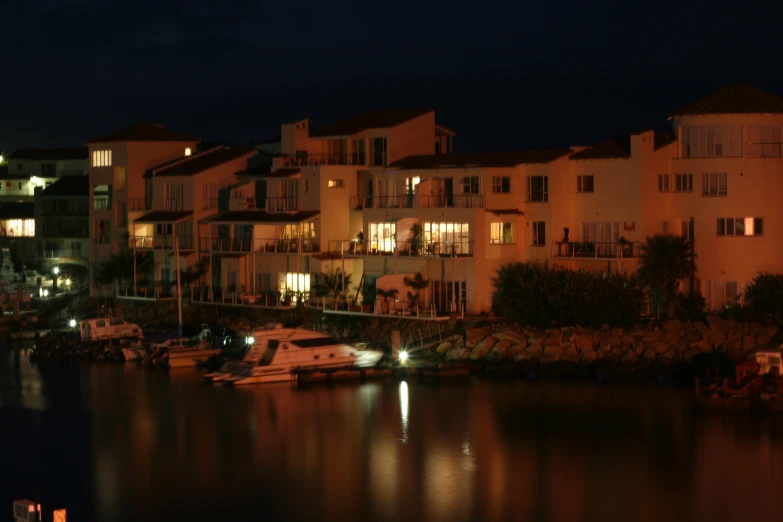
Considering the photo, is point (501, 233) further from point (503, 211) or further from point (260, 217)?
point (260, 217)

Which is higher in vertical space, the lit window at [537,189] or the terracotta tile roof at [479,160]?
the terracotta tile roof at [479,160]

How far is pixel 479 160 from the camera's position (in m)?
52.1

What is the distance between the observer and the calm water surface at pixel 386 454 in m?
30.6

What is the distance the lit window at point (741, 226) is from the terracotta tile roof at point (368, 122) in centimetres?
1378

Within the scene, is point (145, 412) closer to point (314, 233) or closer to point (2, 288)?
point (314, 233)

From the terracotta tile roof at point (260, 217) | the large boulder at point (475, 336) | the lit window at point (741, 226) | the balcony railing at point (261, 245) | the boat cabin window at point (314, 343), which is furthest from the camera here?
the terracotta tile roof at point (260, 217)

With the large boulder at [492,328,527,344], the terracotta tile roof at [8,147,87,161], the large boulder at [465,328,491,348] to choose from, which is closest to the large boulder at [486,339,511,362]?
the large boulder at [492,328,527,344]

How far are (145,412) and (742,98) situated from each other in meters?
23.2

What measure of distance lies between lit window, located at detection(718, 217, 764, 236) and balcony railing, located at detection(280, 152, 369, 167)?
1454 cm

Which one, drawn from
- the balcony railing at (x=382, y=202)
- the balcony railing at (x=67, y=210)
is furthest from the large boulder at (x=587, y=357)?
the balcony railing at (x=67, y=210)

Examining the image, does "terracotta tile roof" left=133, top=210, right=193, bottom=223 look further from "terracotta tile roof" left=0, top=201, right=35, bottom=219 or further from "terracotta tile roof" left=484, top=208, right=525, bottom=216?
"terracotta tile roof" left=0, top=201, right=35, bottom=219

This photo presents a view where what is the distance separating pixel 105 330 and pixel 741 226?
24146mm

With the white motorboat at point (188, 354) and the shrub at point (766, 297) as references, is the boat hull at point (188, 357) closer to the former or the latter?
the white motorboat at point (188, 354)

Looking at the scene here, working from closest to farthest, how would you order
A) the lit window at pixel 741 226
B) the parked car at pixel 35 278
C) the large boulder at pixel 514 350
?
the large boulder at pixel 514 350 < the lit window at pixel 741 226 < the parked car at pixel 35 278
